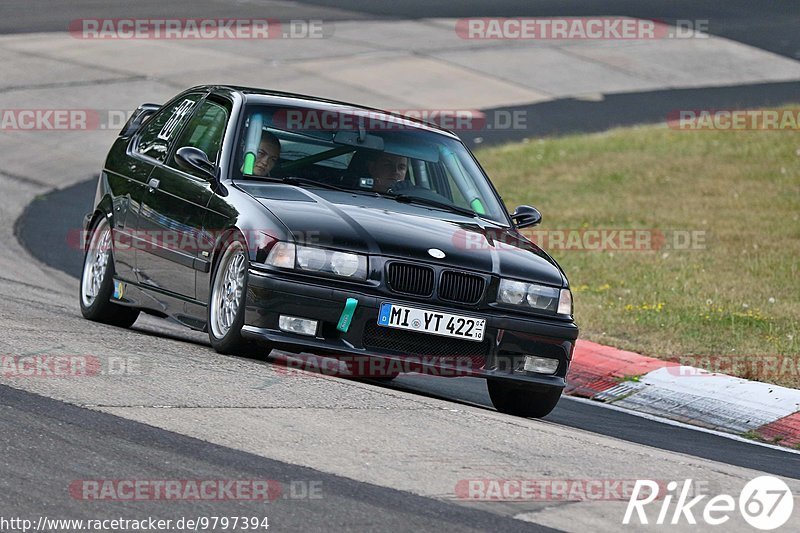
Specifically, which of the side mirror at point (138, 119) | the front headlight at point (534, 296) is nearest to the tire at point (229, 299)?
the front headlight at point (534, 296)

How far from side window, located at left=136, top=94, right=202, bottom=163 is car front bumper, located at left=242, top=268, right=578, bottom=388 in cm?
221

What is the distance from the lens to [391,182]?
9219mm

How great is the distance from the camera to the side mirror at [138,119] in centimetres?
1085

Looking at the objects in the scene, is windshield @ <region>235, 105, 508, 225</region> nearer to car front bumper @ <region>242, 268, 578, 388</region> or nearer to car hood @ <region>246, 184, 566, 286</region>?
car hood @ <region>246, 184, 566, 286</region>

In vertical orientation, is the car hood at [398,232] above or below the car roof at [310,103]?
below

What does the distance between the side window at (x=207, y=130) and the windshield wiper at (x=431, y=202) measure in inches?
45.7

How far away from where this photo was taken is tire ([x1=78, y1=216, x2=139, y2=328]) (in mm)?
10148

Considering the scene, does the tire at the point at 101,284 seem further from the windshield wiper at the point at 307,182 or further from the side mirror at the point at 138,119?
the windshield wiper at the point at 307,182

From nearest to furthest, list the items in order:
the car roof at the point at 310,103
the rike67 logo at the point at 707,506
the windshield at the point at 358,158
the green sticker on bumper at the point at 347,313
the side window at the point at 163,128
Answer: the rike67 logo at the point at 707,506, the green sticker on bumper at the point at 347,313, the windshield at the point at 358,158, the car roof at the point at 310,103, the side window at the point at 163,128

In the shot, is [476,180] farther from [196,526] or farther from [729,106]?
[729,106]

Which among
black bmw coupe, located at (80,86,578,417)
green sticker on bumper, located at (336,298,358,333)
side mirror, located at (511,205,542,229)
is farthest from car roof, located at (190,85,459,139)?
green sticker on bumper, located at (336,298,358,333)

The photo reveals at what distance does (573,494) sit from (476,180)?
3.82 meters

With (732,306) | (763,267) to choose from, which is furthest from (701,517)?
(763,267)

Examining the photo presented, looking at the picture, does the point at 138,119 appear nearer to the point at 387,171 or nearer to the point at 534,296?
the point at 387,171
